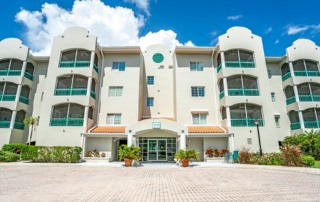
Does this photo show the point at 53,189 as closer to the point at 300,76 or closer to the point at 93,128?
the point at 93,128

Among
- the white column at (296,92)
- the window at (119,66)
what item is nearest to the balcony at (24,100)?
the window at (119,66)

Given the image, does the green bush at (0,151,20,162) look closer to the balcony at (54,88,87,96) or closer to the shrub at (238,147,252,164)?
the balcony at (54,88,87,96)

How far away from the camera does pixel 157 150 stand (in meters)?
23.7

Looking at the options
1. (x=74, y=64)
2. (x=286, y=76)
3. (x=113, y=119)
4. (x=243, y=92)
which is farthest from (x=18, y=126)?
(x=286, y=76)

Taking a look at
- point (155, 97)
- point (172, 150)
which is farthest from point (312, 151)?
point (155, 97)

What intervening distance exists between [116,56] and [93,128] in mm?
11198

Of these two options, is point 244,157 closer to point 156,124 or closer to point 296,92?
point 156,124

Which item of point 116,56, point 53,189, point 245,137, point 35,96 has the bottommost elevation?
point 53,189

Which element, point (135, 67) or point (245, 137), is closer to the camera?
point (245, 137)

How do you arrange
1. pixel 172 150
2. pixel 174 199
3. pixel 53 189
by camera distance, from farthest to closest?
pixel 172 150 < pixel 53 189 < pixel 174 199

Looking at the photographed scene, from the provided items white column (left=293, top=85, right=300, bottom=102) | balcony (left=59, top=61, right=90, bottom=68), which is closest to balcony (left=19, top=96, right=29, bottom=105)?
balcony (left=59, top=61, right=90, bottom=68)

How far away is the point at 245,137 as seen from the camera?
75.4 ft

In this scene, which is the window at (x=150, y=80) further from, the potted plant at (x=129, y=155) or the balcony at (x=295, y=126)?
the balcony at (x=295, y=126)

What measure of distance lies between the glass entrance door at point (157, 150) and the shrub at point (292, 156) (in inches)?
501
